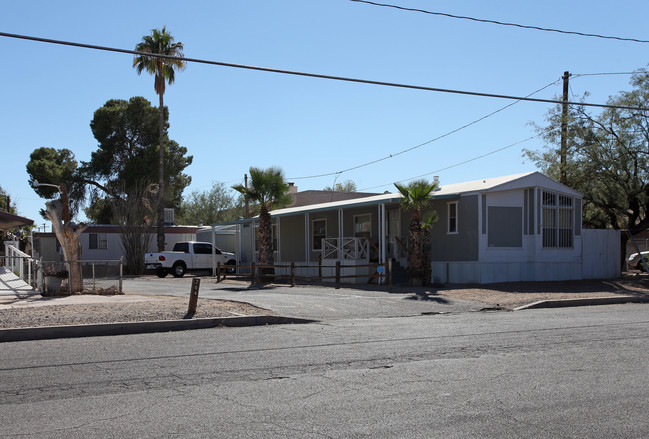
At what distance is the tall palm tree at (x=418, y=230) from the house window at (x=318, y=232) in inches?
361

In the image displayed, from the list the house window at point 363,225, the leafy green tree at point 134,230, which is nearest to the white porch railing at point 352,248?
the house window at point 363,225

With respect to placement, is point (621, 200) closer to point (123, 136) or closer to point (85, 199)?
point (123, 136)

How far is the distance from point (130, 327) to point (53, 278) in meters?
7.98

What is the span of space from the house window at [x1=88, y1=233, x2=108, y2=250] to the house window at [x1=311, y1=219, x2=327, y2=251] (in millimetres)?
16007

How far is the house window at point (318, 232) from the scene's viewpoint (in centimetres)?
2978

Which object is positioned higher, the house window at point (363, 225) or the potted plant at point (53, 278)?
the house window at point (363, 225)

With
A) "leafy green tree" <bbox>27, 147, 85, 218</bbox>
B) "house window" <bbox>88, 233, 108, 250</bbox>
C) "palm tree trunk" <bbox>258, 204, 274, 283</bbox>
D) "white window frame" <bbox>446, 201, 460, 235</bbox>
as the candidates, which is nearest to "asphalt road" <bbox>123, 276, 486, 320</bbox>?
"white window frame" <bbox>446, 201, 460, 235</bbox>

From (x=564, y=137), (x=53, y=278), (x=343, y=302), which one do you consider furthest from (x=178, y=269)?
(x=564, y=137)

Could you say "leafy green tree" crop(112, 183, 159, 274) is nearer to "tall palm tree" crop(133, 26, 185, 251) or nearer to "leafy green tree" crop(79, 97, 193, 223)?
"tall palm tree" crop(133, 26, 185, 251)

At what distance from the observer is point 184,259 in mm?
30984

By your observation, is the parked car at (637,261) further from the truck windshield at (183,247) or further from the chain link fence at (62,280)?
the truck windshield at (183,247)

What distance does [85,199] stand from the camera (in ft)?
147

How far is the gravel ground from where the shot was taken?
11953mm

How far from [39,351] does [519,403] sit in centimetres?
714
